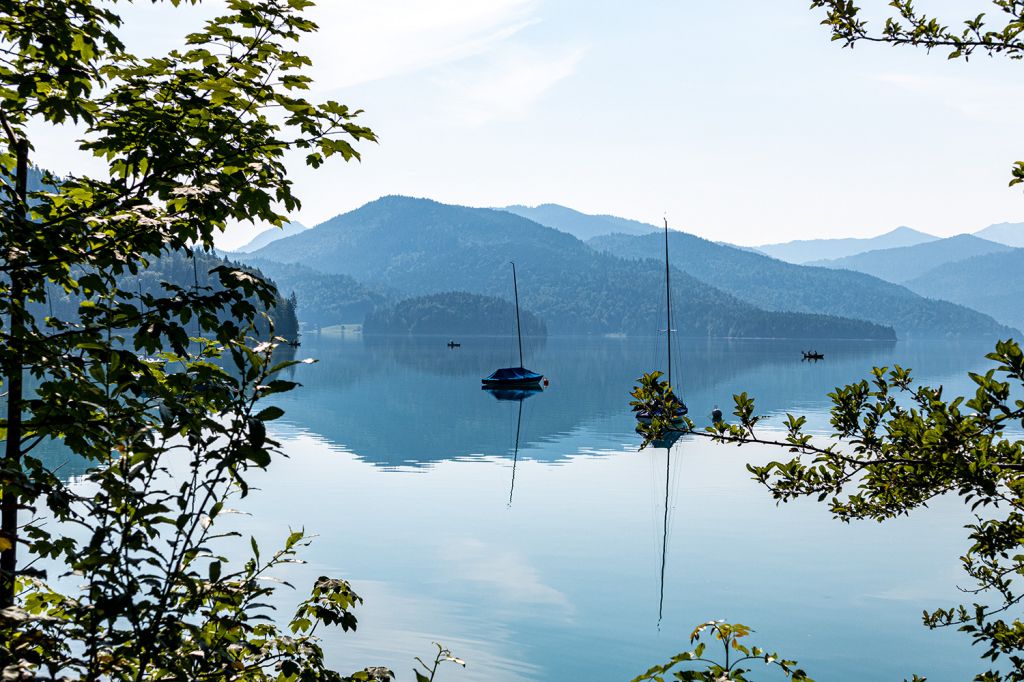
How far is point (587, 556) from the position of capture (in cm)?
3120

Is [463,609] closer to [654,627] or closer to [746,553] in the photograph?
[654,627]

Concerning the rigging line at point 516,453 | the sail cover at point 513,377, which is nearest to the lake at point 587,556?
the rigging line at point 516,453

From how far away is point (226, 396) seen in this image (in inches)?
177

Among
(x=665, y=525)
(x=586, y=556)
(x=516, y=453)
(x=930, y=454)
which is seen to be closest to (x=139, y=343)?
(x=930, y=454)

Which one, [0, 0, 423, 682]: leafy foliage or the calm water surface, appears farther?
the calm water surface

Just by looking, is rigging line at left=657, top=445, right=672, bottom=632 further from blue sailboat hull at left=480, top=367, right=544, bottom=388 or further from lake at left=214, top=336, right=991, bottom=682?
blue sailboat hull at left=480, top=367, right=544, bottom=388

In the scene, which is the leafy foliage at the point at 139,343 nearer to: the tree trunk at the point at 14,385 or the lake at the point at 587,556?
the tree trunk at the point at 14,385

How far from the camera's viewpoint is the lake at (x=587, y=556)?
2228 centimetres

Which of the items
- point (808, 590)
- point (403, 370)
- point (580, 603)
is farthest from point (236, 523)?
point (403, 370)

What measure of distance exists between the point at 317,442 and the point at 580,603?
38.9m

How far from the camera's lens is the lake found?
22281mm

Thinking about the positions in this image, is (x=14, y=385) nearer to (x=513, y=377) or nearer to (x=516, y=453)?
(x=516, y=453)

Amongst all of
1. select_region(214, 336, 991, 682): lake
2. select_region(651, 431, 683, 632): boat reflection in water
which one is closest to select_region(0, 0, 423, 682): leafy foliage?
select_region(651, 431, 683, 632): boat reflection in water

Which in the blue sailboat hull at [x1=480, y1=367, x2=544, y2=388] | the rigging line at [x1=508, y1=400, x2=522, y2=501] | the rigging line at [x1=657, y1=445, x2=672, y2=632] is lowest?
the rigging line at [x1=508, y1=400, x2=522, y2=501]
